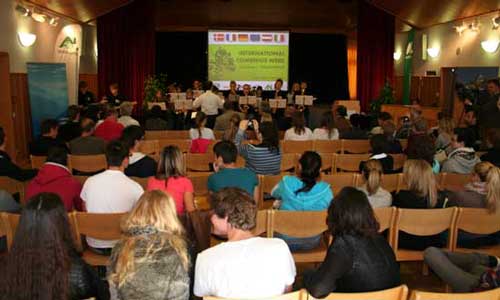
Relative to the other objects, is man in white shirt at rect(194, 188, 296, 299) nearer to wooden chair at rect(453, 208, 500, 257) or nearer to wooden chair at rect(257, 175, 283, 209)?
wooden chair at rect(453, 208, 500, 257)

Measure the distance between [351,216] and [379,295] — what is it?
48 cm

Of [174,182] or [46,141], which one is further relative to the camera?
[46,141]

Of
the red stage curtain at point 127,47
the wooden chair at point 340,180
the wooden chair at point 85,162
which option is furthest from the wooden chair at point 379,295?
the red stage curtain at point 127,47

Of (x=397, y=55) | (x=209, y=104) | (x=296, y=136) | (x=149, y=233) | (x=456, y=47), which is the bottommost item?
(x=149, y=233)

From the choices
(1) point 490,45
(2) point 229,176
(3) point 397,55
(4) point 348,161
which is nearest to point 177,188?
(2) point 229,176

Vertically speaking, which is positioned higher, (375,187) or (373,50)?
(373,50)

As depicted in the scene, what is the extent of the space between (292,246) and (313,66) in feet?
48.5

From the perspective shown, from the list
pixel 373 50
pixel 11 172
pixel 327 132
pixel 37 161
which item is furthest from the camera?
pixel 373 50

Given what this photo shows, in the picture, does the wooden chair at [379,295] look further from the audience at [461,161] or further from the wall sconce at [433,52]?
the wall sconce at [433,52]

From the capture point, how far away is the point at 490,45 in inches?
421

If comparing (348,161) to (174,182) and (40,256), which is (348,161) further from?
(40,256)

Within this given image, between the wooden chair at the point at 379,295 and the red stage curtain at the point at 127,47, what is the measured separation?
13.5 metres

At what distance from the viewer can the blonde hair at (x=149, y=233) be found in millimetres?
2326

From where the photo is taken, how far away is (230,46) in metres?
15.9
